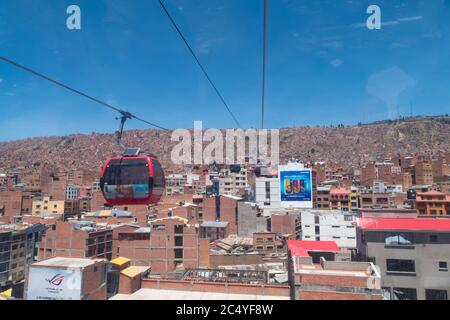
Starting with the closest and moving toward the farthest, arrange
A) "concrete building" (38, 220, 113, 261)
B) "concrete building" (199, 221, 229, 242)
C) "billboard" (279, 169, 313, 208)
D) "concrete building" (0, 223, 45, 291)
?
"concrete building" (0, 223, 45, 291)
"concrete building" (38, 220, 113, 261)
"concrete building" (199, 221, 229, 242)
"billboard" (279, 169, 313, 208)

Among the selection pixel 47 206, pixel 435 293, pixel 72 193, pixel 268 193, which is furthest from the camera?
pixel 72 193

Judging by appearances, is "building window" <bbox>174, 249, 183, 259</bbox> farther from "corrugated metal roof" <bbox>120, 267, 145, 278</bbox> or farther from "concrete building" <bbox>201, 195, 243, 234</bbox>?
"concrete building" <bbox>201, 195, 243, 234</bbox>

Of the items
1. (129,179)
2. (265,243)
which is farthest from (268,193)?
(129,179)

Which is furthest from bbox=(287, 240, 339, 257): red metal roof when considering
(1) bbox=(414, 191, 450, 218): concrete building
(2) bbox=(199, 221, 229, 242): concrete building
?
(1) bbox=(414, 191, 450, 218): concrete building

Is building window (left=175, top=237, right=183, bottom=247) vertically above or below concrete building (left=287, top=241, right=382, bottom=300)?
below

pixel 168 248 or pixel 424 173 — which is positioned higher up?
pixel 424 173

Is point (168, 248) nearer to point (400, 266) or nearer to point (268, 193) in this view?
point (400, 266)

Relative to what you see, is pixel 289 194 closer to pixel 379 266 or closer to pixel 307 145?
pixel 379 266
